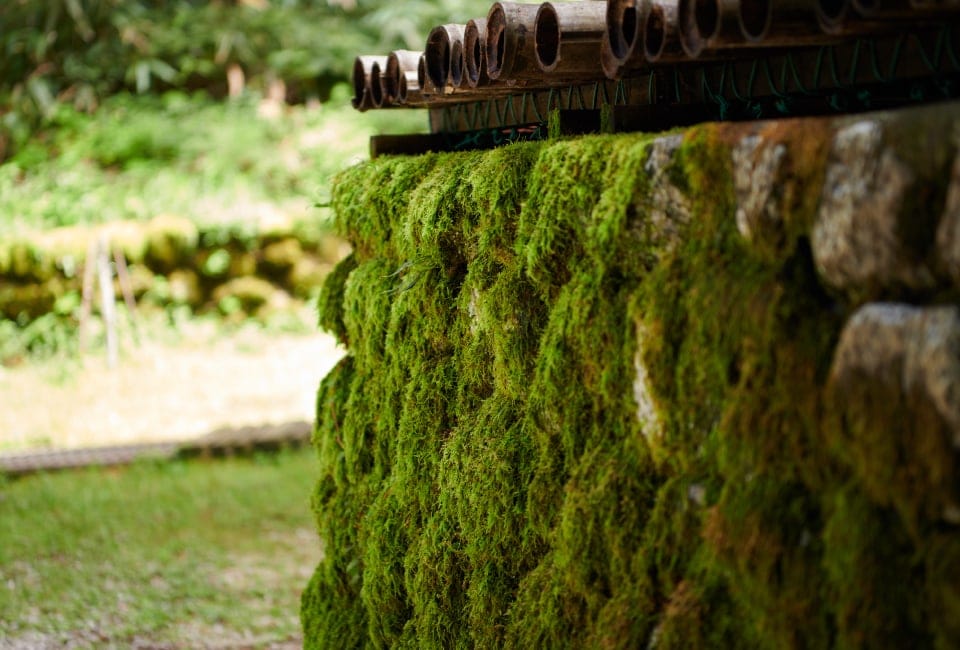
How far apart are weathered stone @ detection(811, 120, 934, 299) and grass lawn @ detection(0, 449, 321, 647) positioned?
176 inches

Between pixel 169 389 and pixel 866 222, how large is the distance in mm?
10561

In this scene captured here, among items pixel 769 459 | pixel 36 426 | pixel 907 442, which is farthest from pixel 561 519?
pixel 36 426

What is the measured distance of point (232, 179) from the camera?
13789 mm

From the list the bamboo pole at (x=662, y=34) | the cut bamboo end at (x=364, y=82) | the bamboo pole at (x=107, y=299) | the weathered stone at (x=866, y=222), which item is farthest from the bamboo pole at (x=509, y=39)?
the bamboo pole at (x=107, y=299)

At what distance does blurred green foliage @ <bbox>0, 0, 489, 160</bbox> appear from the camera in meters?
15.1

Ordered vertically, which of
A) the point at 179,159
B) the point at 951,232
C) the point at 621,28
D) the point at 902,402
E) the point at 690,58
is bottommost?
the point at 902,402

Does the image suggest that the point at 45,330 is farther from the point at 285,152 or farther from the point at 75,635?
the point at 75,635

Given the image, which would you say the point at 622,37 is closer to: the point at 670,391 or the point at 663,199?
the point at 663,199

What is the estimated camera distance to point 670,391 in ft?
7.50

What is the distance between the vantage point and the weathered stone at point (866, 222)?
1713mm

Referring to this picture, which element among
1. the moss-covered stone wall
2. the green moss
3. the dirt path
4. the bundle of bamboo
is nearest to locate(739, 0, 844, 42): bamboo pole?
the bundle of bamboo

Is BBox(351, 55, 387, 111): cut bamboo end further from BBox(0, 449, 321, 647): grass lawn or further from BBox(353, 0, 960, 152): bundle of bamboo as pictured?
BBox(0, 449, 321, 647): grass lawn

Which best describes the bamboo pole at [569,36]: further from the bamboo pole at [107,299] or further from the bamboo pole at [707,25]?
the bamboo pole at [107,299]

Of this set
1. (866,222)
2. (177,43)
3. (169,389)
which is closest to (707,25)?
(866,222)
